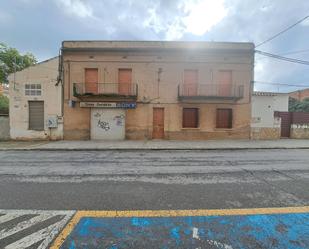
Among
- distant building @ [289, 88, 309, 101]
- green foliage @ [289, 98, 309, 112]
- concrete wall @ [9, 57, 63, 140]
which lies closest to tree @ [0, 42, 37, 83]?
concrete wall @ [9, 57, 63, 140]

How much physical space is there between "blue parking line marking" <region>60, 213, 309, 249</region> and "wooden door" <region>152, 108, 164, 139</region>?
1358 centimetres

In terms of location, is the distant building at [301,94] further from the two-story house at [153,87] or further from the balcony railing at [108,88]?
the balcony railing at [108,88]

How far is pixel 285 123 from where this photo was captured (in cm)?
1839

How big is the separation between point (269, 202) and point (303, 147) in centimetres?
1196

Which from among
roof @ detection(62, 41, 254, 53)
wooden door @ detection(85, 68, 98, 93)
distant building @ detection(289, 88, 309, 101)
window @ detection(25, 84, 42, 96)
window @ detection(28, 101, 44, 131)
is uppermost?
roof @ detection(62, 41, 254, 53)

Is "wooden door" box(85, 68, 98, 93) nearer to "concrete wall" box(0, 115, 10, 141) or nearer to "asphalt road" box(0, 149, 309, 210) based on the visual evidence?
"concrete wall" box(0, 115, 10, 141)

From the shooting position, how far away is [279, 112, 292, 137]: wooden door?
18.2 m

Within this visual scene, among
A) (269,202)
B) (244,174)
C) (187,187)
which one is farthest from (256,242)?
(244,174)

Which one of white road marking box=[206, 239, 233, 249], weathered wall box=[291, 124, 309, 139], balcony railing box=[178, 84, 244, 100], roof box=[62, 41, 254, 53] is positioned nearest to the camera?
white road marking box=[206, 239, 233, 249]

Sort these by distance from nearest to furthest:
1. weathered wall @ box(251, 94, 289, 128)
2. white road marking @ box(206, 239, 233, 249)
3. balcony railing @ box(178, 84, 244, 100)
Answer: white road marking @ box(206, 239, 233, 249) < balcony railing @ box(178, 84, 244, 100) < weathered wall @ box(251, 94, 289, 128)

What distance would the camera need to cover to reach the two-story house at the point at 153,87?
55.4 ft

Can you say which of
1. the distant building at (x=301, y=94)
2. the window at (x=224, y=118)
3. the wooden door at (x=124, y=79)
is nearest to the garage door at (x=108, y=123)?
the wooden door at (x=124, y=79)

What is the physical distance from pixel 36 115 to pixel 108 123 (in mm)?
5982

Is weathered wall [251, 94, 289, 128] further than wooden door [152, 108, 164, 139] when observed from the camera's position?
Yes
